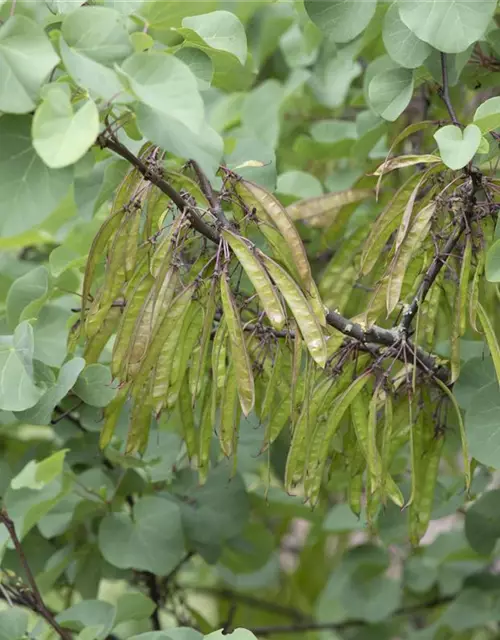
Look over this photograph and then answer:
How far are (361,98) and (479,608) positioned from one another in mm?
598

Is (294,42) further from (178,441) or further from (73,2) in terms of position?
(73,2)

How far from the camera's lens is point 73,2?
0.61 meters

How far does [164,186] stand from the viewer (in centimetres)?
59

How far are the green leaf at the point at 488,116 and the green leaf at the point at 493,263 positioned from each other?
0.08 meters

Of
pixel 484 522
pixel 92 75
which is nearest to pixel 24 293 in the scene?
pixel 92 75

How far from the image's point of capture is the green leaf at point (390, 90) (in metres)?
0.76

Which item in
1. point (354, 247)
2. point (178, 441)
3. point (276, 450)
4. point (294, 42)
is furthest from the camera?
point (294, 42)

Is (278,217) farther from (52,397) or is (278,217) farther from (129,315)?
(52,397)

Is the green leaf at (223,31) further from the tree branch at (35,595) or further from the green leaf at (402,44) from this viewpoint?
the tree branch at (35,595)

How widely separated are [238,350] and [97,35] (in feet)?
0.66

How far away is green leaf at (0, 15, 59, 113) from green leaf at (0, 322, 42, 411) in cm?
19

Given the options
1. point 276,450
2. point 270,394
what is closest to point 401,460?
point 276,450

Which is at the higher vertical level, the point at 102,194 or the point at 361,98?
the point at 102,194

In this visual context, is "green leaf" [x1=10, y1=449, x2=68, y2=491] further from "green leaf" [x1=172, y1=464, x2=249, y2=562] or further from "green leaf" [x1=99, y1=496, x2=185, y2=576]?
"green leaf" [x1=172, y1=464, x2=249, y2=562]
